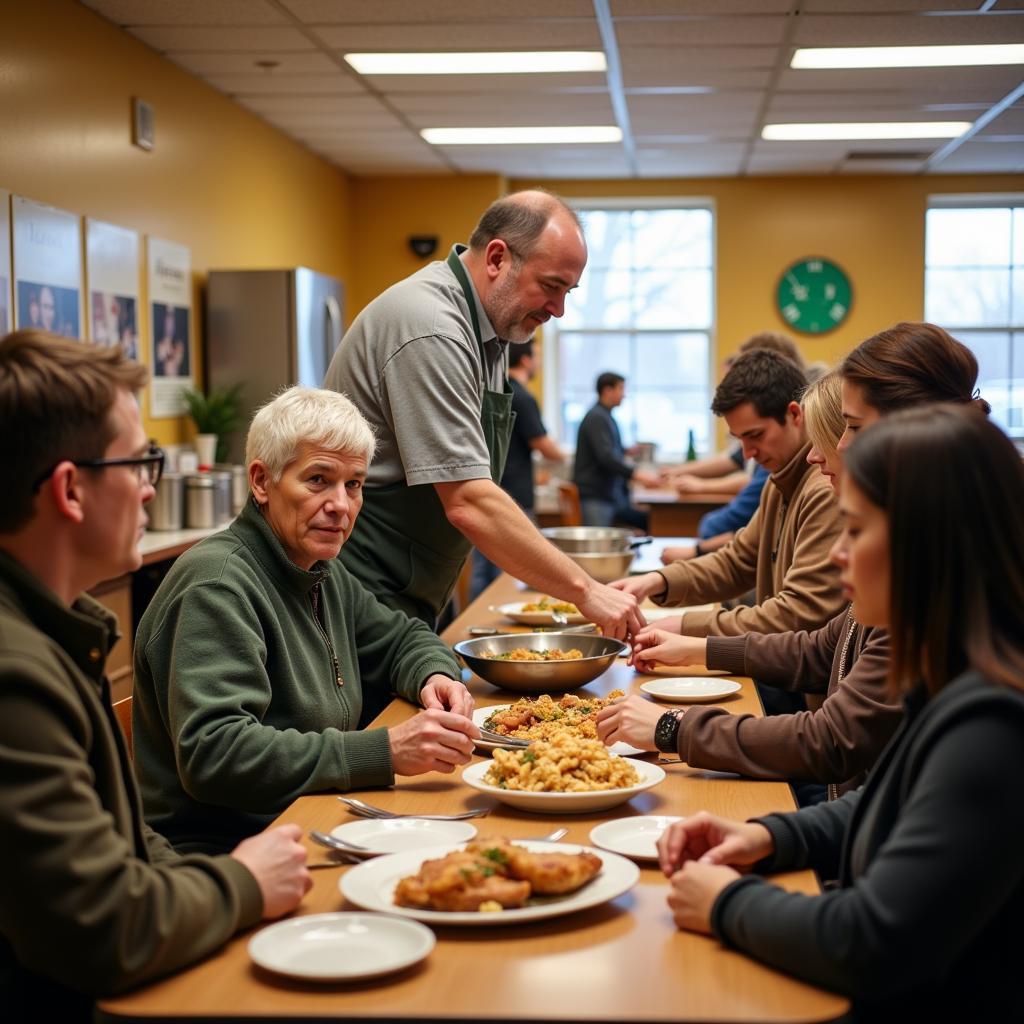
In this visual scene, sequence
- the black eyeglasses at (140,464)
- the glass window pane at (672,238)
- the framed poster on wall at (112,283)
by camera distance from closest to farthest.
→ the black eyeglasses at (140,464), the framed poster on wall at (112,283), the glass window pane at (672,238)

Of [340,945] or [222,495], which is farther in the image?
[222,495]

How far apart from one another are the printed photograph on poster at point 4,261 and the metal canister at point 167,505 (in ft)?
2.90

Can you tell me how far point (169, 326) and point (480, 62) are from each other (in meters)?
1.95

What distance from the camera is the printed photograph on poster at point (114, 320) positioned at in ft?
16.9

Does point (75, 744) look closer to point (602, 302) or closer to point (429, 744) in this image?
point (429, 744)

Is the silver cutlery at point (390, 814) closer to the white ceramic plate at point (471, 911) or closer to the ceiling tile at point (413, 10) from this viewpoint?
the white ceramic plate at point (471, 911)

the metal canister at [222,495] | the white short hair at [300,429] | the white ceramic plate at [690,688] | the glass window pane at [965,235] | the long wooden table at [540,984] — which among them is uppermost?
the glass window pane at [965,235]

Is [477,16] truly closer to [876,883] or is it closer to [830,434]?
[830,434]

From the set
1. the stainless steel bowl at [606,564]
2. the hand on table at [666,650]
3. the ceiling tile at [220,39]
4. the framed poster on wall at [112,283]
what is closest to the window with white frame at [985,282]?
the ceiling tile at [220,39]

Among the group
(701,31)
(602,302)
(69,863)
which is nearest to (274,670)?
(69,863)

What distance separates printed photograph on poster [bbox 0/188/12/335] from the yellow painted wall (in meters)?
0.09

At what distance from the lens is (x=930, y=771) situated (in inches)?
43.2

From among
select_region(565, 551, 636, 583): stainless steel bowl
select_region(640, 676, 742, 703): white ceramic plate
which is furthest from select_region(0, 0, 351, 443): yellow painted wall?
select_region(640, 676, 742, 703): white ceramic plate

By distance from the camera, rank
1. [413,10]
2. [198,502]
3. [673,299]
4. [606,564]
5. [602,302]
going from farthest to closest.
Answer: [602,302] < [673,299] < [198,502] < [413,10] < [606,564]
